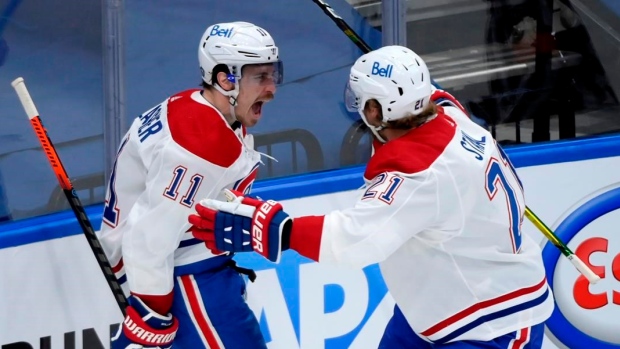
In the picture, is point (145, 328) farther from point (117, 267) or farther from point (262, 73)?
point (262, 73)

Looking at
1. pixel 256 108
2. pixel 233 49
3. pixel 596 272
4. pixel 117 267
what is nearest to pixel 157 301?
pixel 117 267

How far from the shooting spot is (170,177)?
2.78 meters

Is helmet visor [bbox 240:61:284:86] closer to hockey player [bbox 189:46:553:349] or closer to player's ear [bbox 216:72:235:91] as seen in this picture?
player's ear [bbox 216:72:235:91]

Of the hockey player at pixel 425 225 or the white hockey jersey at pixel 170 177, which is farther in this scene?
the white hockey jersey at pixel 170 177

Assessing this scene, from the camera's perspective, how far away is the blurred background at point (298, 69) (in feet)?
11.3

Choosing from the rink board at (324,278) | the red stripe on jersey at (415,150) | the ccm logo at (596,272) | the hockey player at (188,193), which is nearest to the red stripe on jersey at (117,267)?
the hockey player at (188,193)

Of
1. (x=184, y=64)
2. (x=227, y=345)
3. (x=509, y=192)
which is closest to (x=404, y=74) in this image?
(x=509, y=192)

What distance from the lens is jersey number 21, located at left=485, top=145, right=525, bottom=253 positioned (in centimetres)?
262

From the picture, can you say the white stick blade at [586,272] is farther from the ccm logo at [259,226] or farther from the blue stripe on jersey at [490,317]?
the ccm logo at [259,226]

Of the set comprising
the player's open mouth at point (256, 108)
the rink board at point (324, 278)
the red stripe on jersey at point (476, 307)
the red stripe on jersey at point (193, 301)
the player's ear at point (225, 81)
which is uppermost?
the player's ear at point (225, 81)

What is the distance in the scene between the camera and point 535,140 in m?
4.00

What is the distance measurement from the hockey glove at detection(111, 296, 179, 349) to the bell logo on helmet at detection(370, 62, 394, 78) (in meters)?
0.80

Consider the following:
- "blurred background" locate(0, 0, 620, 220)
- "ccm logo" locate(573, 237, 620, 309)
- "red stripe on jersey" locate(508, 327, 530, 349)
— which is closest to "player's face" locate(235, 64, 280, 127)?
"blurred background" locate(0, 0, 620, 220)

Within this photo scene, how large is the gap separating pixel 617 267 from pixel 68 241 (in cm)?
184
